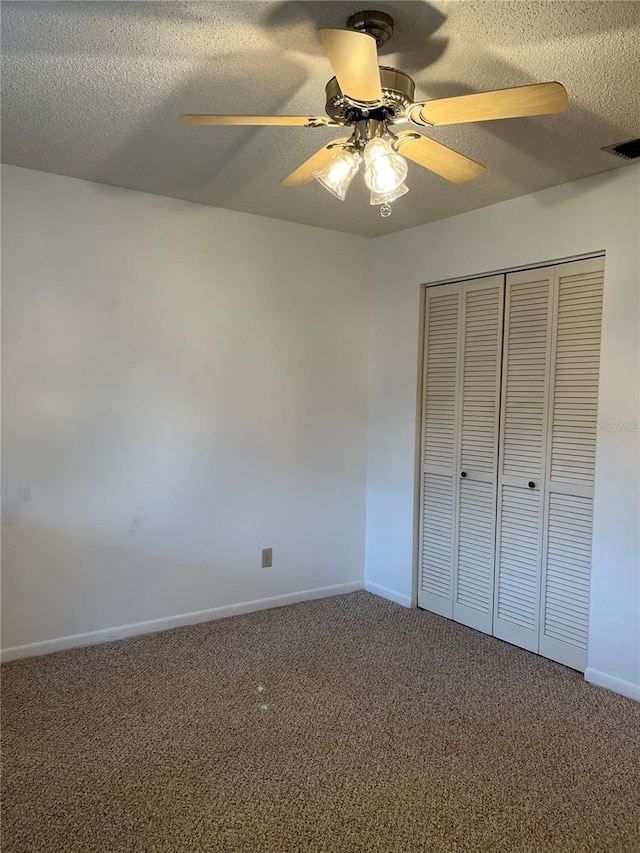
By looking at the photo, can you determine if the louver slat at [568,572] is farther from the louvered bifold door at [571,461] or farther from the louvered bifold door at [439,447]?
the louvered bifold door at [439,447]

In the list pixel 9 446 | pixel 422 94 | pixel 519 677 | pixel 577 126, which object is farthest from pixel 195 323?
pixel 519 677

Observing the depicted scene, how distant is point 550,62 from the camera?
1.81 meters

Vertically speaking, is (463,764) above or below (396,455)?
below

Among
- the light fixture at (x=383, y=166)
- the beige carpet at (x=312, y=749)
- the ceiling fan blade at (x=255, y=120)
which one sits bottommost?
the beige carpet at (x=312, y=749)

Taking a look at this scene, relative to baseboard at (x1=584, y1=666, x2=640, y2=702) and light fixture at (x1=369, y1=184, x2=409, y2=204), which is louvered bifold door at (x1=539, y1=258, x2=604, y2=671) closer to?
baseboard at (x1=584, y1=666, x2=640, y2=702)

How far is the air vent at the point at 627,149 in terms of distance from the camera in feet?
7.67

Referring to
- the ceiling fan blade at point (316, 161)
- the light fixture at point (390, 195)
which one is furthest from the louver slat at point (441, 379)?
the light fixture at point (390, 195)

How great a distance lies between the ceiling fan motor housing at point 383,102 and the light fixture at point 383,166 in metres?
0.08

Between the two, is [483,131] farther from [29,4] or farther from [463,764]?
[463,764]

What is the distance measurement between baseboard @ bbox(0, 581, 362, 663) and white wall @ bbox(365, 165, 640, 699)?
0.43 meters

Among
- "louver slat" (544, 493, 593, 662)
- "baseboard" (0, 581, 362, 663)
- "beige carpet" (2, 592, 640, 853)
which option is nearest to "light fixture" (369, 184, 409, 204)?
"louver slat" (544, 493, 593, 662)

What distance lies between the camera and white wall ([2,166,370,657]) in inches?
112

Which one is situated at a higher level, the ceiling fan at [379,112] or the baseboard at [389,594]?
the ceiling fan at [379,112]

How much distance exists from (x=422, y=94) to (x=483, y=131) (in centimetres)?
37
